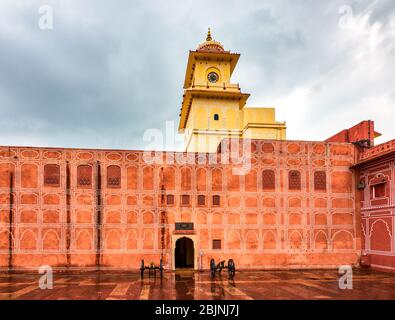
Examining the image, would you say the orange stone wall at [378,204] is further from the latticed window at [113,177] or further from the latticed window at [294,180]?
the latticed window at [113,177]

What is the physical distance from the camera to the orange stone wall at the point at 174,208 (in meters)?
23.5

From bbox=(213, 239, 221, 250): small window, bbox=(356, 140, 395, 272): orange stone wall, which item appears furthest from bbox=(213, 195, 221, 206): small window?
bbox=(356, 140, 395, 272): orange stone wall

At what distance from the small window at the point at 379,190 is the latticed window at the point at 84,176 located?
19.4m

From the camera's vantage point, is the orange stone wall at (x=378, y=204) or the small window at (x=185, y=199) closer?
the orange stone wall at (x=378, y=204)

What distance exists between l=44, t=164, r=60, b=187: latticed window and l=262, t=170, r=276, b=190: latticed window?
46.7 ft

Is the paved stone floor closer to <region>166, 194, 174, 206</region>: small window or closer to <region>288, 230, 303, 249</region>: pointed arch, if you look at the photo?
<region>288, 230, 303, 249</region>: pointed arch

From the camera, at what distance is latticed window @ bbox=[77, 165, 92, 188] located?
79.6 ft

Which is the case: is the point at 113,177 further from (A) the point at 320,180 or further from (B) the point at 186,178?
(A) the point at 320,180

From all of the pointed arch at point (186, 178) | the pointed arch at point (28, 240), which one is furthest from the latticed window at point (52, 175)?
the pointed arch at point (186, 178)

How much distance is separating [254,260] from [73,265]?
39.7 feet
